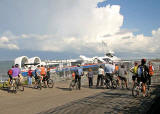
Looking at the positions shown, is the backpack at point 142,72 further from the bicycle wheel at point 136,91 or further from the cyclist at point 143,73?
the bicycle wheel at point 136,91

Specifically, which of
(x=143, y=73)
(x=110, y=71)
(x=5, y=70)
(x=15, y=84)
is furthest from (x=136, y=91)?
(x=5, y=70)

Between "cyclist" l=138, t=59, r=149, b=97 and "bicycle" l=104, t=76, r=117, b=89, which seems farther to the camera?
"bicycle" l=104, t=76, r=117, b=89

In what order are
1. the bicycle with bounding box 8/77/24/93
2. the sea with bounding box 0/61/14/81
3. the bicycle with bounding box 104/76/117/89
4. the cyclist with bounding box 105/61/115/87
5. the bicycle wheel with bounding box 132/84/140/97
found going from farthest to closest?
1. the sea with bounding box 0/61/14/81
2. the bicycle with bounding box 104/76/117/89
3. the cyclist with bounding box 105/61/115/87
4. the bicycle with bounding box 8/77/24/93
5. the bicycle wheel with bounding box 132/84/140/97

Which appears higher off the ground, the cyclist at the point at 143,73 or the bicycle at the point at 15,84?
the cyclist at the point at 143,73

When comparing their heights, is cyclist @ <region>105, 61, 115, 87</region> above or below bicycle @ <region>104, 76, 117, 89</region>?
above

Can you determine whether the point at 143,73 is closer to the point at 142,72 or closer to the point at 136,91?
the point at 142,72

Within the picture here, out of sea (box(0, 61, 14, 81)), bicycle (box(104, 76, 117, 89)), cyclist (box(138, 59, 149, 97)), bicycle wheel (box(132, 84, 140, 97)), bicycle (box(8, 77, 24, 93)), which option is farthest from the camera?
sea (box(0, 61, 14, 81))

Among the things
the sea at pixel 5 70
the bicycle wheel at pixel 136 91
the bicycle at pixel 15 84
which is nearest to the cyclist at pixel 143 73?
the bicycle wheel at pixel 136 91

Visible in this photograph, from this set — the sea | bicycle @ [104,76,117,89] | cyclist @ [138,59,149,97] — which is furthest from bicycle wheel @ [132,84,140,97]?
the sea

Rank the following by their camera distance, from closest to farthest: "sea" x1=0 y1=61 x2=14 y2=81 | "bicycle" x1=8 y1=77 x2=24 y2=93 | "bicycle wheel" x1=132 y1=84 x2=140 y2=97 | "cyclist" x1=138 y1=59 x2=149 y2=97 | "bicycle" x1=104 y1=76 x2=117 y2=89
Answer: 1. "cyclist" x1=138 y1=59 x2=149 y2=97
2. "bicycle wheel" x1=132 y1=84 x2=140 y2=97
3. "bicycle" x1=8 y1=77 x2=24 y2=93
4. "bicycle" x1=104 y1=76 x2=117 y2=89
5. "sea" x1=0 y1=61 x2=14 y2=81

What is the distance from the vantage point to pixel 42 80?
13945mm

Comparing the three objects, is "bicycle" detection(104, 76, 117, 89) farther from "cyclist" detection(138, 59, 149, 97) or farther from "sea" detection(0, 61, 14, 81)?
"sea" detection(0, 61, 14, 81)

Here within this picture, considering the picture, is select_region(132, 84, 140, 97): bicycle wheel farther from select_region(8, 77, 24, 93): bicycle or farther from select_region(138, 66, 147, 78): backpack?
select_region(8, 77, 24, 93): bicycle

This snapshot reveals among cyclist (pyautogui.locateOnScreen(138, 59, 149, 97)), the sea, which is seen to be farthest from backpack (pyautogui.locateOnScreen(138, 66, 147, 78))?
the sea
